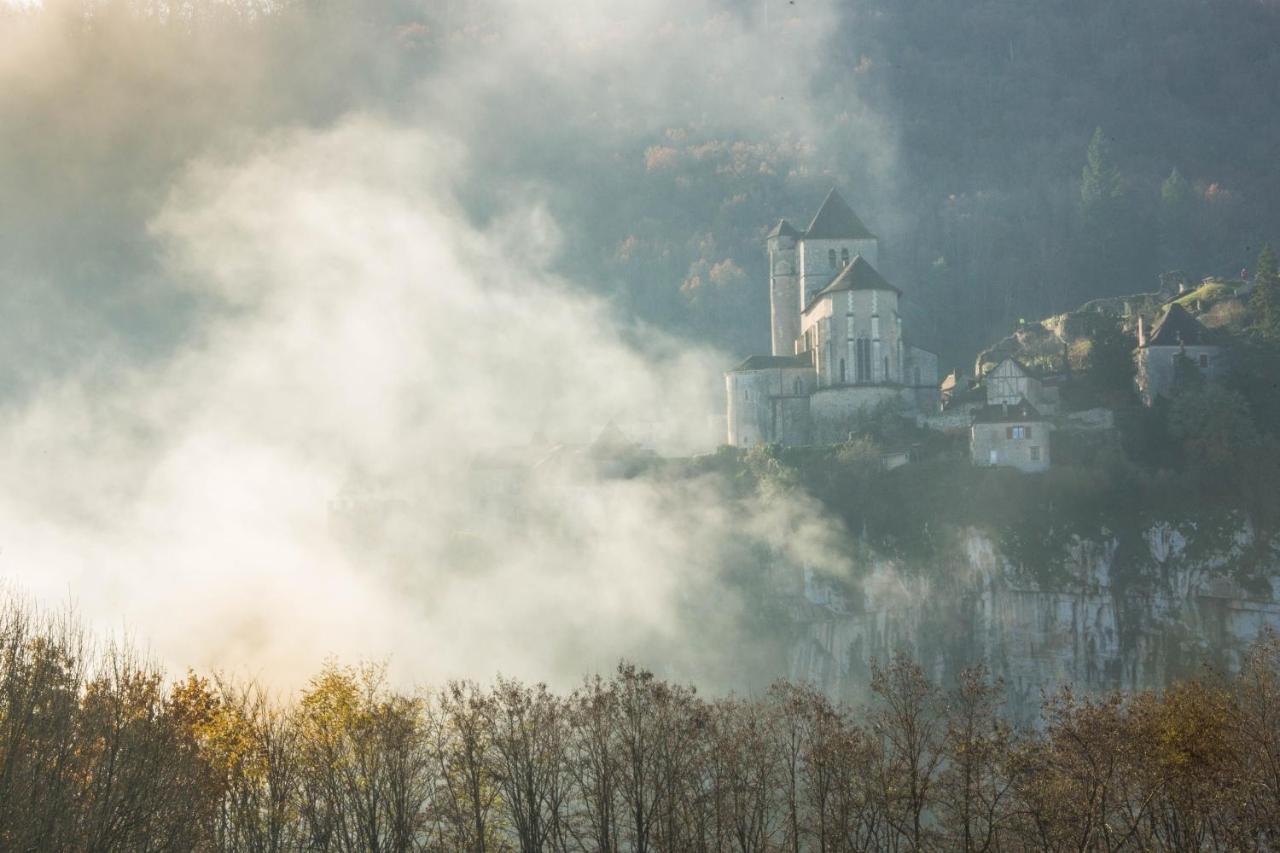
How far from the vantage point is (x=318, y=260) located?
17375cm

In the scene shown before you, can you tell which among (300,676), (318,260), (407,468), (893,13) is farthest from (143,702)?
(893,13)

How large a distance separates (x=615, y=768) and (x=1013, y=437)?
36108 millimetres

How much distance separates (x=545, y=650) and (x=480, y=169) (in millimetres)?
117392

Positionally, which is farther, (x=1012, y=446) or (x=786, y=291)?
(x=786, y=291)

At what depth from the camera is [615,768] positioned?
38.0 m

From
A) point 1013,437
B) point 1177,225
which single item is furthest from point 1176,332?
point 1177,225

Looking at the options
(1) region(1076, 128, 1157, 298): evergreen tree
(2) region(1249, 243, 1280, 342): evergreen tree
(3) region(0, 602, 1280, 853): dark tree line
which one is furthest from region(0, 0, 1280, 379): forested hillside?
(3) region(0, 602, 1280, 853): dark tree line

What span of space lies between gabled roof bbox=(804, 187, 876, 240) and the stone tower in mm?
2112

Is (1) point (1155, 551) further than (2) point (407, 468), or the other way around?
(2) point (407, 468)

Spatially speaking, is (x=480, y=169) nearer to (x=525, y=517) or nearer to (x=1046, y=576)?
(x=525, y=517)

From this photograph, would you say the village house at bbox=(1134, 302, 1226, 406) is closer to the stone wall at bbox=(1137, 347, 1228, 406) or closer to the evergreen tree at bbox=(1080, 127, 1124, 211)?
the stone wall at bbox=(1137, 347, 1228, 406)

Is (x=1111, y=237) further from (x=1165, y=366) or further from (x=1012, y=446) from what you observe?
(x=1012, y=446)

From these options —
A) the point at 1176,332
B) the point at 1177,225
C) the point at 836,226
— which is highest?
the point at 1177,225

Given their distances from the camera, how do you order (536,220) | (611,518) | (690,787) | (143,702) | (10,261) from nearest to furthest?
(143,702), (690,787), (611,518), (536,220), (10,261)
